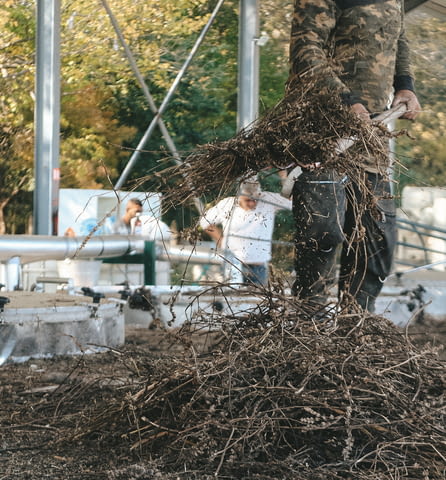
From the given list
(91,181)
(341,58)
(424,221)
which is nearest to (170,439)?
(341,58)

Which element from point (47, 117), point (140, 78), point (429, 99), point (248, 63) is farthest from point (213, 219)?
point (429, 99)

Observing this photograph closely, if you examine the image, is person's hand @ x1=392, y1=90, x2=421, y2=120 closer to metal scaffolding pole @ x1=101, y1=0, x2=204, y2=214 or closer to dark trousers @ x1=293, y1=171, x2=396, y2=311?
dark trousers @ x1=293, y1=171, x2=396, y2=311

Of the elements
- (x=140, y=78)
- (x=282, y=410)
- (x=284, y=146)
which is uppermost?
(x=140, y=78)

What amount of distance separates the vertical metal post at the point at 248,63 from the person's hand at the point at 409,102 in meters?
5.03

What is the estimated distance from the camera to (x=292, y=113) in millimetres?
3383

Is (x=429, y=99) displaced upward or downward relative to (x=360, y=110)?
upward

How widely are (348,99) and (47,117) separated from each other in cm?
498

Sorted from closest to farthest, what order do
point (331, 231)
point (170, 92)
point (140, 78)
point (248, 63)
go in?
1. point (331, 231)
2. point (248, 63)
3. point (140, 78)
4. point (170, 92)

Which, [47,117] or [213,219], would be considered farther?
[47,117]

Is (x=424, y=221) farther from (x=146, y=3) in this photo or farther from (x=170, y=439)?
(x=170, y=439)

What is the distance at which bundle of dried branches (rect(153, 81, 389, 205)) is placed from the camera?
3342mm

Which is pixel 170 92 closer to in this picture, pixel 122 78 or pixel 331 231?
pixel 122 78

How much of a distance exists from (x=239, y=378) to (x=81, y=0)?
24.2 ft

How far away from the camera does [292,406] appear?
248 cm
